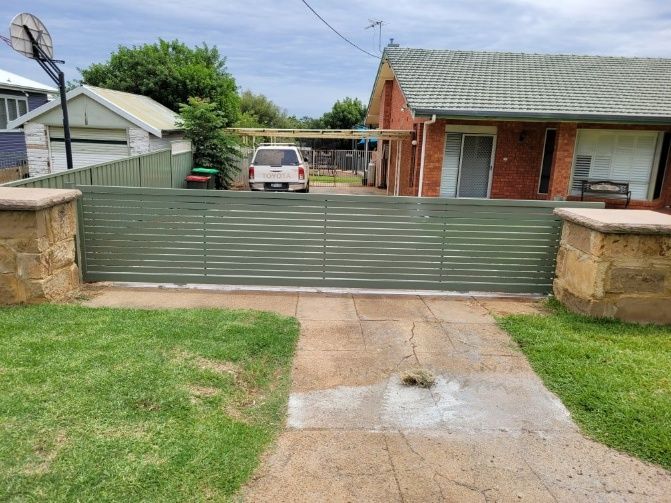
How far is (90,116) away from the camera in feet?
46.2

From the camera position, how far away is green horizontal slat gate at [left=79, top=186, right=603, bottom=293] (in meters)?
6.08

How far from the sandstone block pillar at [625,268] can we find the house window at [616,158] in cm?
944

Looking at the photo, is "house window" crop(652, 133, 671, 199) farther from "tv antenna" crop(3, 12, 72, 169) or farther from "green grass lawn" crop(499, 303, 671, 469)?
"tv antenna" crop(3, 12, 72, 169)

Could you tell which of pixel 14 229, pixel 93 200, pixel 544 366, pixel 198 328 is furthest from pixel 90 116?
pixel 544 366

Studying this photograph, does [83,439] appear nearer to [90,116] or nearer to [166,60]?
[90,116]

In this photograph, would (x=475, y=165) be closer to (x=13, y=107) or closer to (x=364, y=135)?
(x=364, y=135)

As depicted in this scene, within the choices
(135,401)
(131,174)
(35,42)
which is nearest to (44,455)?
(135,401)

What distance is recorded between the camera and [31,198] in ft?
16.4

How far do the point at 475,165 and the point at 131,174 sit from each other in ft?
30.7

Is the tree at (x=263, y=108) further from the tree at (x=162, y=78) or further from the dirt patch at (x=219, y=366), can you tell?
the dirt patch at (x=219, y=366)

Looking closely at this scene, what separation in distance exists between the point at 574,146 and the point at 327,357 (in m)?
12.0

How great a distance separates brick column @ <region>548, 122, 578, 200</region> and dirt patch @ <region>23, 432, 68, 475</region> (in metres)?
13.3

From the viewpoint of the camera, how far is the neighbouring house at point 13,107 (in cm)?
1966

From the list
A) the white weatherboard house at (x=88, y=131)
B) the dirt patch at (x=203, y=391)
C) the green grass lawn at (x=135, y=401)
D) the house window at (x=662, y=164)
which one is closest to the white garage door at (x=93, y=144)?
the white weatherboard house at (x=88, y=131)
